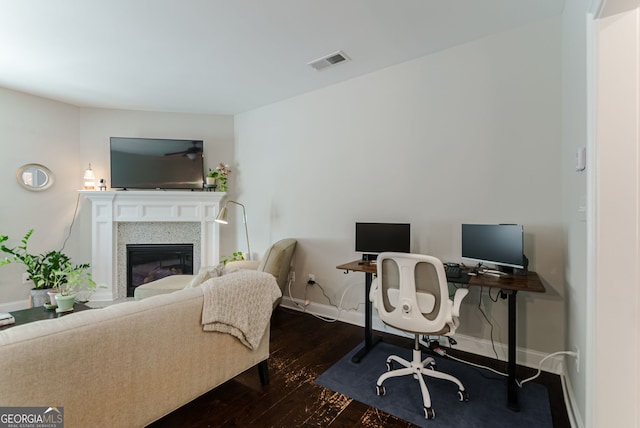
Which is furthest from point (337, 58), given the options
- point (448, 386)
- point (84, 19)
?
point (448, 386)

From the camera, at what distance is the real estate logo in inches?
40.9

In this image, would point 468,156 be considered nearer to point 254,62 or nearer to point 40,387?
point 254,62

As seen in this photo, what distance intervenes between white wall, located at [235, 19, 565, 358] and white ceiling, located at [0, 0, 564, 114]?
24 centimetres

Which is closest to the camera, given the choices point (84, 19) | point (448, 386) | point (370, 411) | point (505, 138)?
point (370, 411)

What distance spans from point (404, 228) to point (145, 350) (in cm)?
217

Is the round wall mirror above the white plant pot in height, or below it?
above

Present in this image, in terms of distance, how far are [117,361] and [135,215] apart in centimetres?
337

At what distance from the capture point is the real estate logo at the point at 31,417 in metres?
1.04

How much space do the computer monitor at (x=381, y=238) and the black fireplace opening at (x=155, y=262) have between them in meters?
2.78

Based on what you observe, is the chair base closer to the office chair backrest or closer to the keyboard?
the office chair backrest

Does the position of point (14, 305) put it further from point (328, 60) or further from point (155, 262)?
point (328, 60)

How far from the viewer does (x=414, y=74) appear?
2.79 metres

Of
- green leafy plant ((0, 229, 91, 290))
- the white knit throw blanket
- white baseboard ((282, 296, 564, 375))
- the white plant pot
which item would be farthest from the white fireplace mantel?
the white knit throw blanket

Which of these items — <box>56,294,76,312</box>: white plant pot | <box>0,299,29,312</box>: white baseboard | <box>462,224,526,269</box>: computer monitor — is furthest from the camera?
<box>0,299,29,312</box>: white baseboard
